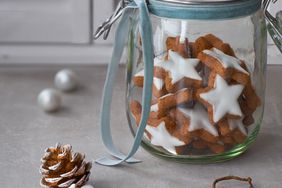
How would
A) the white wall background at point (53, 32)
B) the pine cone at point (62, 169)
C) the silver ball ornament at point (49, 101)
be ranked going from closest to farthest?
the pine cone at point (62, 169)
the silver ball ornament at point (49, 101)
the white wall background at point (53, 32)

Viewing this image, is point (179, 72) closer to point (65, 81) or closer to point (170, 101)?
point (170, 101)

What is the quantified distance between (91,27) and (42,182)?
38cm

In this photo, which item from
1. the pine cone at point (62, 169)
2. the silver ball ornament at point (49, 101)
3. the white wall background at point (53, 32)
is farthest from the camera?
the white wall background at point (53, 32)

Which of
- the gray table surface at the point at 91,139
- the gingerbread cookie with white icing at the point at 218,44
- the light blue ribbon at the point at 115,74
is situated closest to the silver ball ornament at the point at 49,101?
the gray table surface at the point at 91,139

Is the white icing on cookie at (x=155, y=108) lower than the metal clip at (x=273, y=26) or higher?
lower

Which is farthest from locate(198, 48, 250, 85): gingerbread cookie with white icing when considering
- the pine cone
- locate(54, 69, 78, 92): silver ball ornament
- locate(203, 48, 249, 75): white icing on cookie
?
locate(54, 69, 78, 92): silver ball ornament

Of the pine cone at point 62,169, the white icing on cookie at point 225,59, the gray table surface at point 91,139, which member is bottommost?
the gray table surface at point 91,139

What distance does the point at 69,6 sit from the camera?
3.01 ft

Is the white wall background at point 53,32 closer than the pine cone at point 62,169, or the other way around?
the pine cone at point 62,169

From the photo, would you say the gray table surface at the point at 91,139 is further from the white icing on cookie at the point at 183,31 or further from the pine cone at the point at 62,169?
the white icing on cookie at the point at 183,31

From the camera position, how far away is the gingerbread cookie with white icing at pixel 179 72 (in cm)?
61

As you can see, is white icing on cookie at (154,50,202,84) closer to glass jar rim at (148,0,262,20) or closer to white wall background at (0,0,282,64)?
glass jar rim at (148,0,262,20)

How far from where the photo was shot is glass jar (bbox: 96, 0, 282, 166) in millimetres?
602

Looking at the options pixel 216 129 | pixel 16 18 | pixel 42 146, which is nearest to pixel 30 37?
pixel 16 18
